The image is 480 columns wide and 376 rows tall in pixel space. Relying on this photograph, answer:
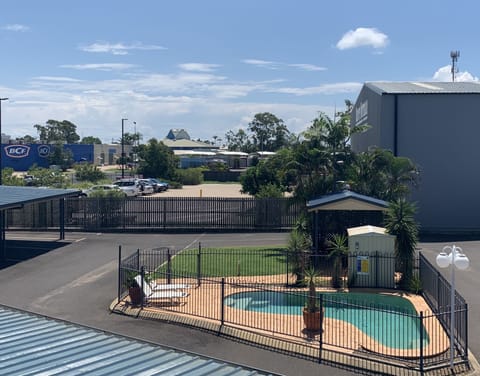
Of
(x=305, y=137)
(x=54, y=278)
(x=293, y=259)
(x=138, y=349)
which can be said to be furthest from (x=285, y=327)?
(x=305, y=137)

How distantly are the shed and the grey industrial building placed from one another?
14.1 meters

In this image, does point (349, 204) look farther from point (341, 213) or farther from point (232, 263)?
point (232, 263)

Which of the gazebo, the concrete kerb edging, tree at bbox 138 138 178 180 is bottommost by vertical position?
the concrete kerb edging

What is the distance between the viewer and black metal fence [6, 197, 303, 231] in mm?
34969

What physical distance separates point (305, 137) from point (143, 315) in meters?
14.0

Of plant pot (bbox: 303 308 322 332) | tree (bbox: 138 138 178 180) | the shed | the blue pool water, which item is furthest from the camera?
tree (bbox: 138 138 178 180)

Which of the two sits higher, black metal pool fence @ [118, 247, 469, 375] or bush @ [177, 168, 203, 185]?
bush @ [177, 168, 203, 185]

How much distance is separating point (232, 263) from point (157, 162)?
48.5 m

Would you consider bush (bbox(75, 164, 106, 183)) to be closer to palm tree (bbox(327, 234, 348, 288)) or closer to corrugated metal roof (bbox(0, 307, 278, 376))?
palm tree (bbox(327, 234, 348, 288))

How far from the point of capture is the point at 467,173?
34938 mm

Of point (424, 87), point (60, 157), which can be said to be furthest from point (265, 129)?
point (424, 87)

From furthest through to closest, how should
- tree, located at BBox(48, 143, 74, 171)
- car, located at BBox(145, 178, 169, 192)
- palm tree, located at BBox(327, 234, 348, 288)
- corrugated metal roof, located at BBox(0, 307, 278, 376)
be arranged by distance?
tree, located at BBox(48, 143, 74, 171) → car, located at BBox(145, 178, 169, 192) → palm tree, located at BBox(327, 234, 348, 288) → corrugated metal roof, located at BBox(0, 307, 278, 376)

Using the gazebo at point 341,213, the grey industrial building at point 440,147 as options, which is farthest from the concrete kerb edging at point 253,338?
the grey industrial building at point 440,147

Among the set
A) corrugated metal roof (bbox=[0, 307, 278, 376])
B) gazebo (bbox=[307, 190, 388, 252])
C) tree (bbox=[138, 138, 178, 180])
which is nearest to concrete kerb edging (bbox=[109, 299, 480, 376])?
corrugated metal roof (bbox=[0, 307, 278, 376])
